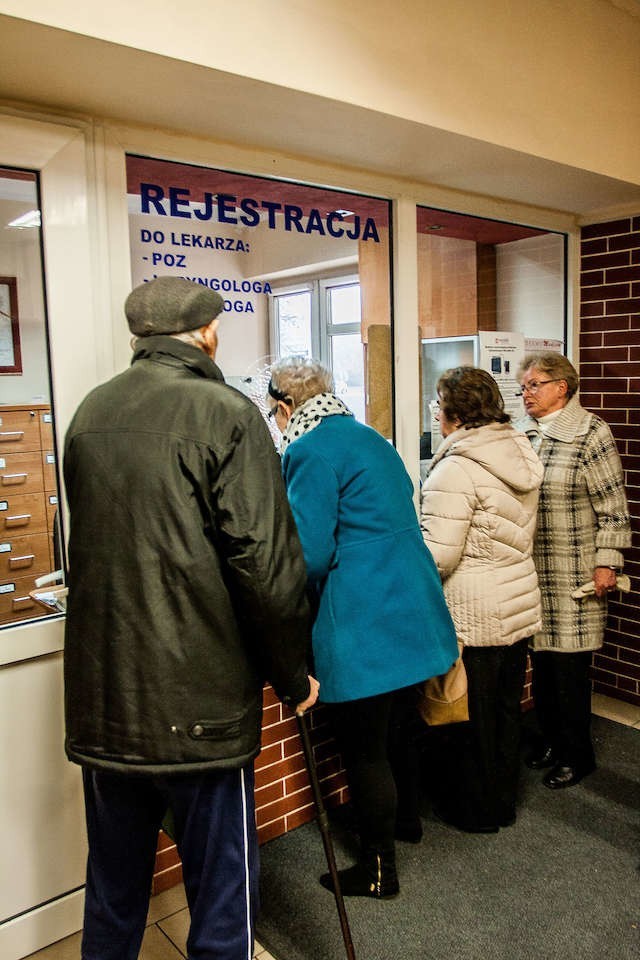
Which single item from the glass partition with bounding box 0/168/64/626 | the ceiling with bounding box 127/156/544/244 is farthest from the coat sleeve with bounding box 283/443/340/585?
the ceiling with bounding box 127/156/544/244

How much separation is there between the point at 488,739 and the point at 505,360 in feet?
5.64

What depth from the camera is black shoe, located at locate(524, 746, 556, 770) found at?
3.22 meters

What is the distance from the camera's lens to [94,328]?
7.35 feet

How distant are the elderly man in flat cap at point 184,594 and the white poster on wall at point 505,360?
2095 millimetres

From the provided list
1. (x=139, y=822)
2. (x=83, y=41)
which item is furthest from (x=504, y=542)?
(x=83, y=41)

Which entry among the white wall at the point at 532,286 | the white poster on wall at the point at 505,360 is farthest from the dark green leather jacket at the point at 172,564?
the white wall at the point at 532,286

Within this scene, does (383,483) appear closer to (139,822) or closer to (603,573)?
(139,822)

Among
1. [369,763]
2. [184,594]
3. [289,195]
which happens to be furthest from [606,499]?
[184,594]

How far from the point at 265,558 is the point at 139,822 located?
691mm

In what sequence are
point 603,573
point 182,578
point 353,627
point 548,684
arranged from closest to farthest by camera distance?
point 182,578, point 353,627, point 603,573, point 548,684

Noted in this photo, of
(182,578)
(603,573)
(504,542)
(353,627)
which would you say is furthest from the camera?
(603,573)

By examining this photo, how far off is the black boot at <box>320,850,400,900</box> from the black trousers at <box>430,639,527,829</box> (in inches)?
16.8

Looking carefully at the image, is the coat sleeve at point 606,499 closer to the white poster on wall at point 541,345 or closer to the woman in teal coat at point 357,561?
the white poster on wall at point 541,345

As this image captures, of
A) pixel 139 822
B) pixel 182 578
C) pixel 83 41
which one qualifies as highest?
pixel 83 41
